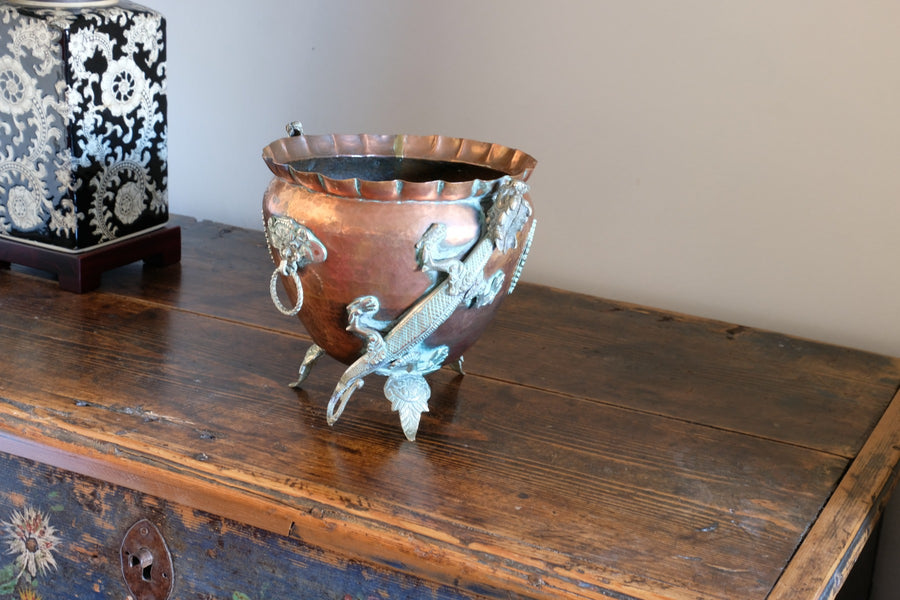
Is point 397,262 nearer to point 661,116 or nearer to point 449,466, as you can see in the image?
point 449,466

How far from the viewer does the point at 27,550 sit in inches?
33.9

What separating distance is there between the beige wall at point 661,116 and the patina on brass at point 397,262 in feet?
1.31

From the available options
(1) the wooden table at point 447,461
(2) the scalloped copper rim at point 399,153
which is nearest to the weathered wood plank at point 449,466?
(1) the wooden table at point 447,461

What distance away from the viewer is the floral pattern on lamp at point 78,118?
3.34 feet

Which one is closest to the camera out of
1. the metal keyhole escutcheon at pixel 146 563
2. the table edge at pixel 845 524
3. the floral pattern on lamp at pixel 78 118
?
the table edge at pixel 845 524

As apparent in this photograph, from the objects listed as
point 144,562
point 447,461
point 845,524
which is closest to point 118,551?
point 144,562

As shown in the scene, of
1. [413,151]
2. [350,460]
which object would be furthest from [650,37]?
[350,460]

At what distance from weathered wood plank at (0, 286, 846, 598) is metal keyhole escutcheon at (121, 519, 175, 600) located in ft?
0.19

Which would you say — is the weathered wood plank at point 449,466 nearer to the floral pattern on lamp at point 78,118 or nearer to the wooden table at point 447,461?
the wooden table at point 447,461

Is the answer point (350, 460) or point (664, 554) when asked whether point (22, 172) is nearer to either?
point (350, 460)

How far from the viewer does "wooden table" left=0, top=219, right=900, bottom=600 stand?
0.68 metres

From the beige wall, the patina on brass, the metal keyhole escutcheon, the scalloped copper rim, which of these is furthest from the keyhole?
the beige wall

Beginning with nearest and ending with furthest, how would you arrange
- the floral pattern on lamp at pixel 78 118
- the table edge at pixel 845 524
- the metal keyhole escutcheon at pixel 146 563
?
the table edge at pixel 845 524 < the metal keyhole escutcheon at pixel 146 563 < the floral pattern on lamp at pixel 78 118

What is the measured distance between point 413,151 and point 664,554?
0.44 meters
